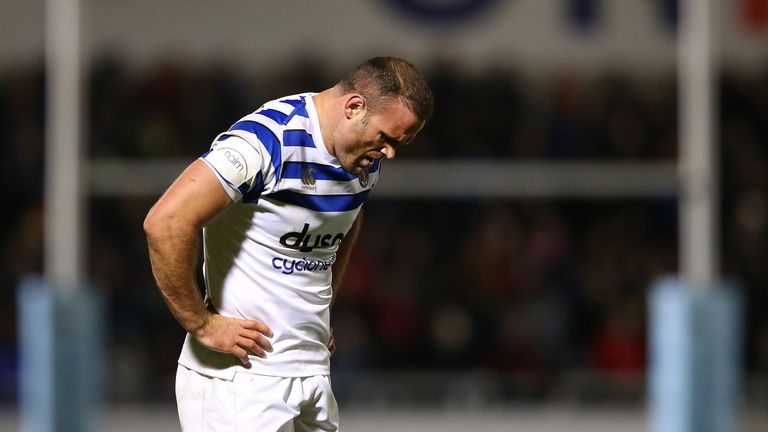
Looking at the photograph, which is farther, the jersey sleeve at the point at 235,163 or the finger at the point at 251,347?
the finger at the point at 251,347

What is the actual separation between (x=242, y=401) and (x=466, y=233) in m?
5.29

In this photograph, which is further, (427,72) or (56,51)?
(427,72)

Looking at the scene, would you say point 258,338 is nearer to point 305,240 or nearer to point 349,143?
point 305,240

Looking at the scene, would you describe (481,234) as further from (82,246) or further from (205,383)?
(205,383)

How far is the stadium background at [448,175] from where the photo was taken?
8117 millimetres

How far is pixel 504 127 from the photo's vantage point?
343 inches

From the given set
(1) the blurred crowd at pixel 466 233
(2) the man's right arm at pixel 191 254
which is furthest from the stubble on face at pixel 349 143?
(1) the blurred crowd at pixel 466 233

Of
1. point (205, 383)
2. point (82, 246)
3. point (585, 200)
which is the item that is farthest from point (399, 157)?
point (205, 383)

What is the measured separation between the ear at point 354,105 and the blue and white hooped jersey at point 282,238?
0.10 metres

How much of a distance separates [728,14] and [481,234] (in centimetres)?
194

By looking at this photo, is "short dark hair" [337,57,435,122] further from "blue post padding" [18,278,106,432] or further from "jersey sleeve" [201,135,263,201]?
"blue post padding" [18,278,106,432]

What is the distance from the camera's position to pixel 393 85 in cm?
323

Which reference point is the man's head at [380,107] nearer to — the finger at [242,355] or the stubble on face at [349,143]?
the stubble on face at [349,143]

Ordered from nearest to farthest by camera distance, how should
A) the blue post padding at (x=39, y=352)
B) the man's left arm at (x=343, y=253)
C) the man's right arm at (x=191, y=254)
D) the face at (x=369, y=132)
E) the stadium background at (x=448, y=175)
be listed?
1. the man's right arm at (x=191, y=254)
2. the face at (x=369, y=132)
3. the man's left arm at (x=343, y=253)
4. the blue post padding at (x=39, y=352)
5. the stadium background at (x=448, y=175)
